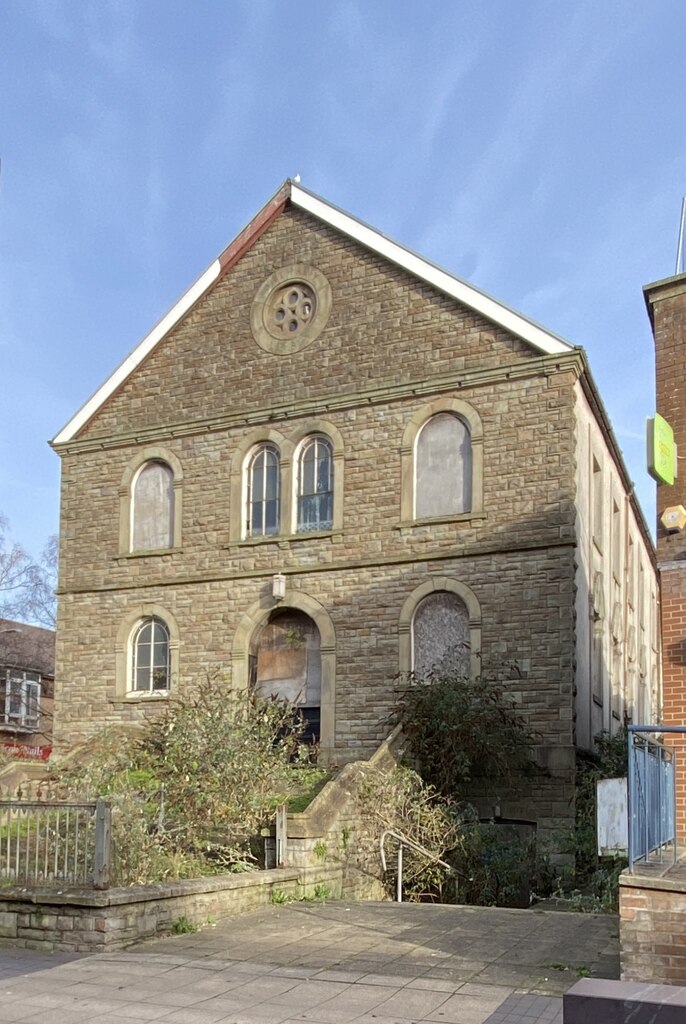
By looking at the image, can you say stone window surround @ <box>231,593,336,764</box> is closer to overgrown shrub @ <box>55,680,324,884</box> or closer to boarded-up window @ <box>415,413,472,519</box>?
boarded-up window @ <box>415,413,472,519</box>

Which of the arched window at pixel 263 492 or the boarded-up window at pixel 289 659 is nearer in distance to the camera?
the boarded-up window at pixel 289 659

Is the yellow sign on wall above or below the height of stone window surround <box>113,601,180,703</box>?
above

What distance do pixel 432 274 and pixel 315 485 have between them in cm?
435

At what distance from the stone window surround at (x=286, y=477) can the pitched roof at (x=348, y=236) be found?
322 centimetres

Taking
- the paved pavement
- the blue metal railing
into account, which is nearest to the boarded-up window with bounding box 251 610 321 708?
the paved pavement

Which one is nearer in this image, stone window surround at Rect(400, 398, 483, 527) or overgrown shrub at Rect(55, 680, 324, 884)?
overgrown shrub at Rect(55, 680, 324, 884)

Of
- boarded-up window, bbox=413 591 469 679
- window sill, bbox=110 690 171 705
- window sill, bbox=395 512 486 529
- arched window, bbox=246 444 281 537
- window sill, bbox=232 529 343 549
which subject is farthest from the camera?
window sill, bbox=110 690 171 705

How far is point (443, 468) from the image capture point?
20.2m

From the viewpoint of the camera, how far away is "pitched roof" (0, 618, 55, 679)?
39.4 m

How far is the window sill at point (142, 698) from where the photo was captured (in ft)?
72.1

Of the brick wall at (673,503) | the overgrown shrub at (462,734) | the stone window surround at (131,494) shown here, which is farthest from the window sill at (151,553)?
the brick wall at (673,503)

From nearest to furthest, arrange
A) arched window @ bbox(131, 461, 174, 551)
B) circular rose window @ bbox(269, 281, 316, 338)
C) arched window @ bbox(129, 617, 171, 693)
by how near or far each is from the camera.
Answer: circular rose window @ bbox(269, 281, 316, 338) → arched window @ bbox(129, 617, 171, 693) → arched window @ bbox(131, 461, 174, 551)

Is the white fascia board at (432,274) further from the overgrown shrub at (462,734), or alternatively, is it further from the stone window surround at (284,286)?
the overgrown shrub at (462,734)

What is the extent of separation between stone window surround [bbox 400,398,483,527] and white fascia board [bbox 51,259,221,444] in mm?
5601
